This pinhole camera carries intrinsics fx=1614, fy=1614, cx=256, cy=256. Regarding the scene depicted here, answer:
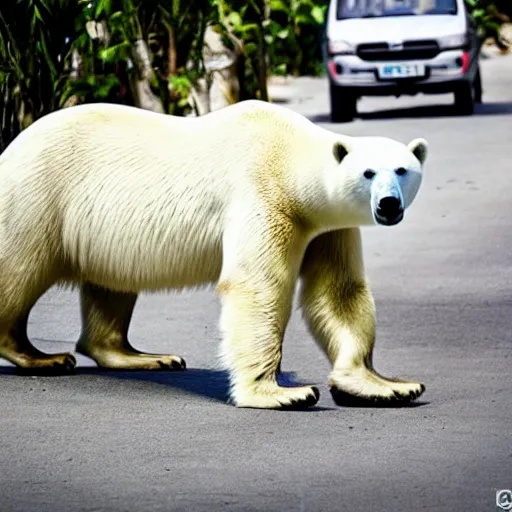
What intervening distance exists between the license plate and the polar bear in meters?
12.5

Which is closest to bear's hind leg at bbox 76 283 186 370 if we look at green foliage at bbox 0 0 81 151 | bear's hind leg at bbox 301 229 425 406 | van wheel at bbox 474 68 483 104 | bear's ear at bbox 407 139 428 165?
bear's hind leg at bbox 301 229 425 406

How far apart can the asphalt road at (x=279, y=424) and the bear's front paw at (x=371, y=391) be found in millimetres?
58

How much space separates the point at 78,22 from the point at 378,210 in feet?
24.2

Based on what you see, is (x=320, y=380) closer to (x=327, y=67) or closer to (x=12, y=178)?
(x=12, y=178)

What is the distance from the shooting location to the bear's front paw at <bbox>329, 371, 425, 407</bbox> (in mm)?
6113

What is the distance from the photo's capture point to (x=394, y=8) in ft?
64.6

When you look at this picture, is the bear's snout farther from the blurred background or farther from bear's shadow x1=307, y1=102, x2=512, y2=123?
bear's shadow x1=307, y1=102, x2=512, y2=123

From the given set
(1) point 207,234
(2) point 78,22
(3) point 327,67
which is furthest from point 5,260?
(3) point 327,67

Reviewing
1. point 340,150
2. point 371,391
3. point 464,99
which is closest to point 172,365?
point 371,391

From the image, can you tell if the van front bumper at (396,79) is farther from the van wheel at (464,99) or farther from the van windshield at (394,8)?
the van windshield at (394,8)

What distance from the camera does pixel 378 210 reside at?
5.80 m

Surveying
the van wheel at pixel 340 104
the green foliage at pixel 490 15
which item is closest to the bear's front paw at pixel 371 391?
the van wheel at pixel 340 104

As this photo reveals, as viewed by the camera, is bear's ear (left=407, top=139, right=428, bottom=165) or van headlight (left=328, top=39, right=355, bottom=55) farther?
van headlight (left=328, top=39, right=355, bottom=55)

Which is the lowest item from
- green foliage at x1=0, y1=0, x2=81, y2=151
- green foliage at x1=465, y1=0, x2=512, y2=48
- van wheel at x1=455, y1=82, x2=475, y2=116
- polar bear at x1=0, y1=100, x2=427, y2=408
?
green foliage at x1=465, y1=0, x2=512, y2=48
